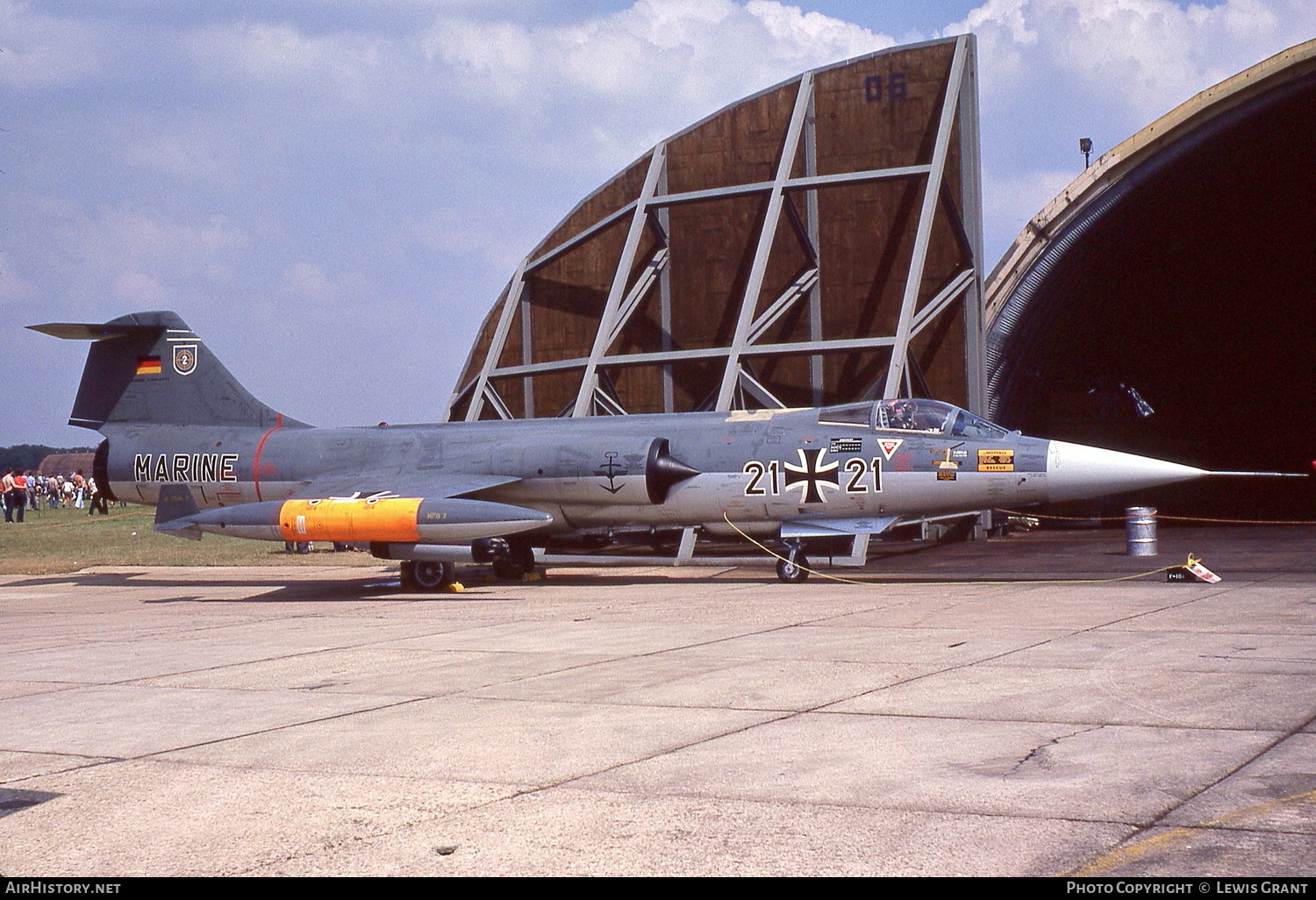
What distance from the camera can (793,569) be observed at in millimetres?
16703

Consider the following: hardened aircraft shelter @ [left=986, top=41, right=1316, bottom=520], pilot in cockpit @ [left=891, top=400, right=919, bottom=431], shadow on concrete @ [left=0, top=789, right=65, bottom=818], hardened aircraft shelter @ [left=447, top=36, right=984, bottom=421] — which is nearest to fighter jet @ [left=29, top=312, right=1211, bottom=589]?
pilot in cockpit @ [left=891, top=400, right=919, bottom=431]

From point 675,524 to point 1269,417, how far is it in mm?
25340

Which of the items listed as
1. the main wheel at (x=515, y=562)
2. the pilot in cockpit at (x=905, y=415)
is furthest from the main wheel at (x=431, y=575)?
the pilot in cockpit at (x=905, y=415)

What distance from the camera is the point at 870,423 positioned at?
16047 mm

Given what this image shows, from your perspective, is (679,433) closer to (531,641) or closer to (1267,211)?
(531,641)

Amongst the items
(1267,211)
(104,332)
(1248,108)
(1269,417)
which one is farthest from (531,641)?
(1269,417)

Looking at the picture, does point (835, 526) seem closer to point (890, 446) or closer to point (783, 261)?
point (890, 446)

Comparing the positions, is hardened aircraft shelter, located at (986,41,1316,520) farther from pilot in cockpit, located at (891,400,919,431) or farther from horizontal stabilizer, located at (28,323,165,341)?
horizontal stabilizer, located at (28,323,165,341)

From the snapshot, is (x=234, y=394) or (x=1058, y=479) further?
(x=234, y=394)

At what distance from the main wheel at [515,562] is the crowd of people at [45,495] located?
22.3 m

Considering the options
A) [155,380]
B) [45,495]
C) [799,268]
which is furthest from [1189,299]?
[45,495]

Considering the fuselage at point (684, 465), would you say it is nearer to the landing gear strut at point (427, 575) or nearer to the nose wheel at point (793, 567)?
the nose wheel at point (793, 567)

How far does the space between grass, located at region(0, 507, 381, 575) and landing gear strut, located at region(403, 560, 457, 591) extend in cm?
400

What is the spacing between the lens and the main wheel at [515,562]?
1911cm
